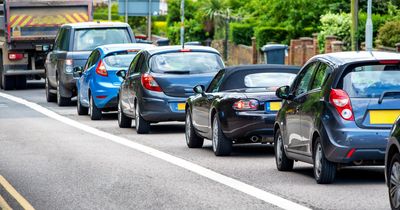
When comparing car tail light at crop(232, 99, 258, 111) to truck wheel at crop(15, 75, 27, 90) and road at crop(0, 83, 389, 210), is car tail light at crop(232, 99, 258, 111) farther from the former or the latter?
truck wheel at crop(15, 75, 27, 90)

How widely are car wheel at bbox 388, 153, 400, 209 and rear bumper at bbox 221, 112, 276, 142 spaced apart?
6.51 metres

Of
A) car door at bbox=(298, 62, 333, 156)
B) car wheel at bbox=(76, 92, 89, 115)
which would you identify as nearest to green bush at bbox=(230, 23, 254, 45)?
car wheel at bbox=(76, 92, 89, 115)

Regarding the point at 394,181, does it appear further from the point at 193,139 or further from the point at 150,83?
the point at 150,83

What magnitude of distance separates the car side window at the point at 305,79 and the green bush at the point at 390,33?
906 inches

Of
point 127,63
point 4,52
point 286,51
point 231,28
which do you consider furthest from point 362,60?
point 231,28

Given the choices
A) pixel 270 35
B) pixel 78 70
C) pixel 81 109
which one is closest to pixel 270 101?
pixel 81 109

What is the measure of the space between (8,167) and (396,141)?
7022 mm

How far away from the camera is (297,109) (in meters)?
15.6

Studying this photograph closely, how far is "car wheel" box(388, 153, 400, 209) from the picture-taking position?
452 inches

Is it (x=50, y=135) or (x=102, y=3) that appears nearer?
(x=50, y=135)

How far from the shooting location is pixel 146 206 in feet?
41.2

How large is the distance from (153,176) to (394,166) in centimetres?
464

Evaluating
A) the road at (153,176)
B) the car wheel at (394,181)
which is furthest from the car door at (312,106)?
the car wheel at (394,181)

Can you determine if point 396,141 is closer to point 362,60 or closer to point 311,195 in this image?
point 311,195
